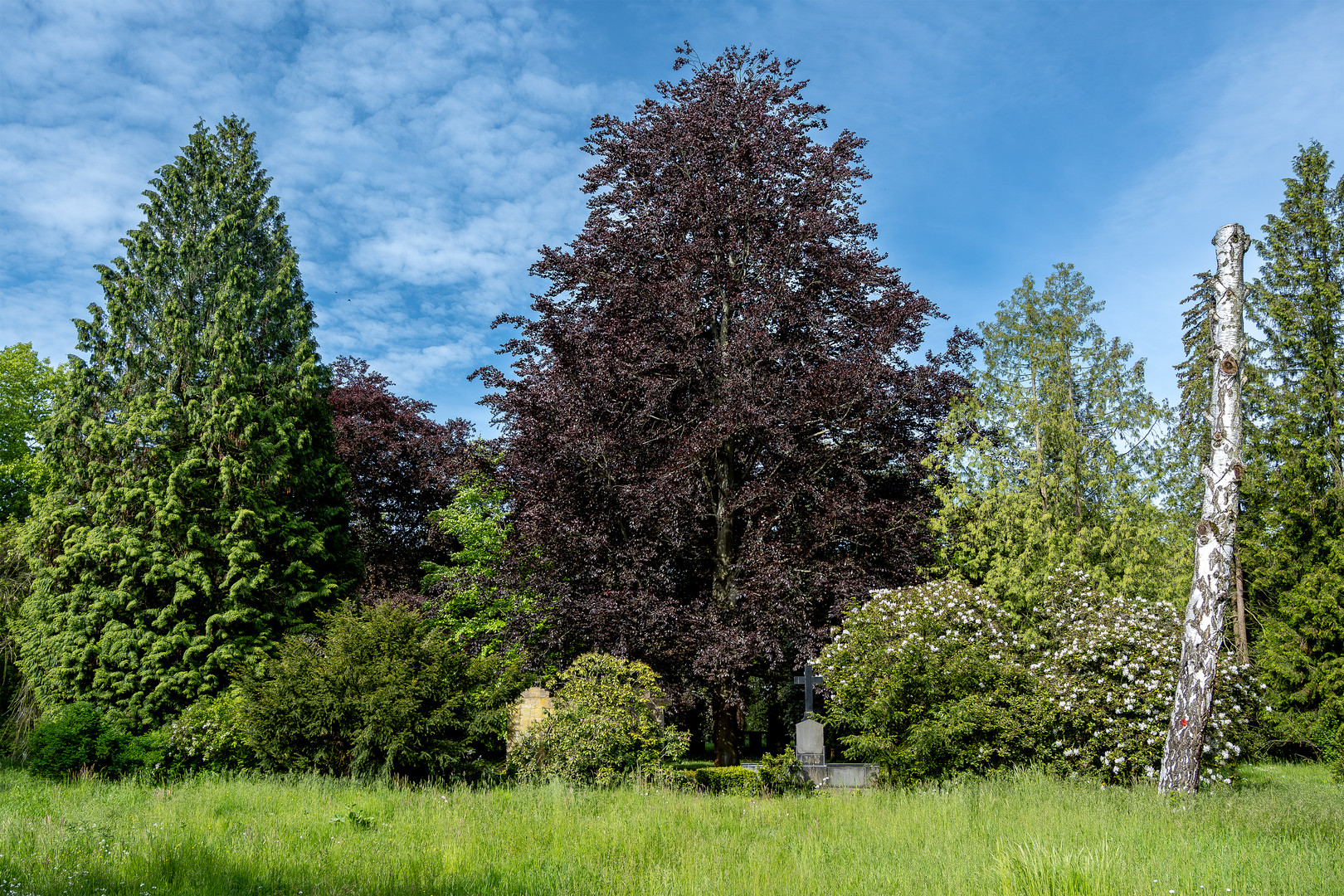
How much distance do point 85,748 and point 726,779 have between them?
389 inches

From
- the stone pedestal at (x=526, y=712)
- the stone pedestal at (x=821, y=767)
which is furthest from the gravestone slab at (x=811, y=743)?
the stone pedestal at (x=526, y=712)

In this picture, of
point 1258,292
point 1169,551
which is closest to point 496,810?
point 1169,551

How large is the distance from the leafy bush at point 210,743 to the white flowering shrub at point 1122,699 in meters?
11.8

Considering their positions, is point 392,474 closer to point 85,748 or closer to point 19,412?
point 85,748

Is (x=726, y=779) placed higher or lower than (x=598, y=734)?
lower

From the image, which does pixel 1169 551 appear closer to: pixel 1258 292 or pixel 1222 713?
pixel 1222 713

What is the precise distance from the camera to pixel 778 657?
42.7ft

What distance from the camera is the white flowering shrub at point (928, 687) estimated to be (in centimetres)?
1058

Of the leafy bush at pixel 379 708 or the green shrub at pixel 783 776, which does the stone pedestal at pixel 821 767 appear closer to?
the green shrub at pixel 783 776

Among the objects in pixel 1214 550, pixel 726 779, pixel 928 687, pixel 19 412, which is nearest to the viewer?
pixel 1214 550

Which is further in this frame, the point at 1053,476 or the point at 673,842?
the point at 1053,476

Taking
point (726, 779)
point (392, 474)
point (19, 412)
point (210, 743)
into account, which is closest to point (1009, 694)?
point (726, 779)

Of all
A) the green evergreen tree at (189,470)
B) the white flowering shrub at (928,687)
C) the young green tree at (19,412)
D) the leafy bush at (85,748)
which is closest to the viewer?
the white flowering shrub at (928,687)

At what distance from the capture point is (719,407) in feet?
43.7
